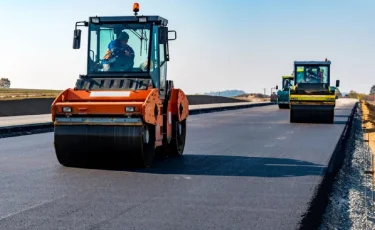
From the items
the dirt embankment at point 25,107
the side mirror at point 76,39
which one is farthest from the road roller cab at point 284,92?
the side mirror at point 76,39

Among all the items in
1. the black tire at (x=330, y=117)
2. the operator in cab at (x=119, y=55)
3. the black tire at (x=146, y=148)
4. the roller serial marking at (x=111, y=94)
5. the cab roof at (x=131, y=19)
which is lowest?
the black tire at (x=330, y=117)

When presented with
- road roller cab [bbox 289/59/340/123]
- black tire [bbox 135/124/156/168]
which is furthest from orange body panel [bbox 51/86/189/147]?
road roller cab [bbox 289/59/340/123]

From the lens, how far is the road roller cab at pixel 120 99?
1039 cm

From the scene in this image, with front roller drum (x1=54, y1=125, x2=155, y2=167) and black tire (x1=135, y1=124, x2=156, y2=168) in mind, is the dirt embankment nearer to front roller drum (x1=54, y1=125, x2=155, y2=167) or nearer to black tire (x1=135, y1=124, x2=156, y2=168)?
front roller drum (x1=54, y1=125, x2=155, y2=167)

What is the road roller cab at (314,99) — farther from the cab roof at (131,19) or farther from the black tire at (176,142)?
the cab roof at (131,19)

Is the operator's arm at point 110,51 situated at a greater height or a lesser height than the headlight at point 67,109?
greater

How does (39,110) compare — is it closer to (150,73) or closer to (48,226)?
(150,73)

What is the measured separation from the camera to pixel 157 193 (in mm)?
8352

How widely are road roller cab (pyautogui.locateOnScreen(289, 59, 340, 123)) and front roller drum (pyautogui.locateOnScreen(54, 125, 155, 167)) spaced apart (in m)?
19.0

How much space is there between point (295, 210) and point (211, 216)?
1.14 meters

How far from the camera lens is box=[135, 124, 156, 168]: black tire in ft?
34.5

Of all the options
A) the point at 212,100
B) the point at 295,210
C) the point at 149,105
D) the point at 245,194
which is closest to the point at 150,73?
the point at 149,105

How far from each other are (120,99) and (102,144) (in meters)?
0.85

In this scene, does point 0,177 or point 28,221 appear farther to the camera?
point 0,177
